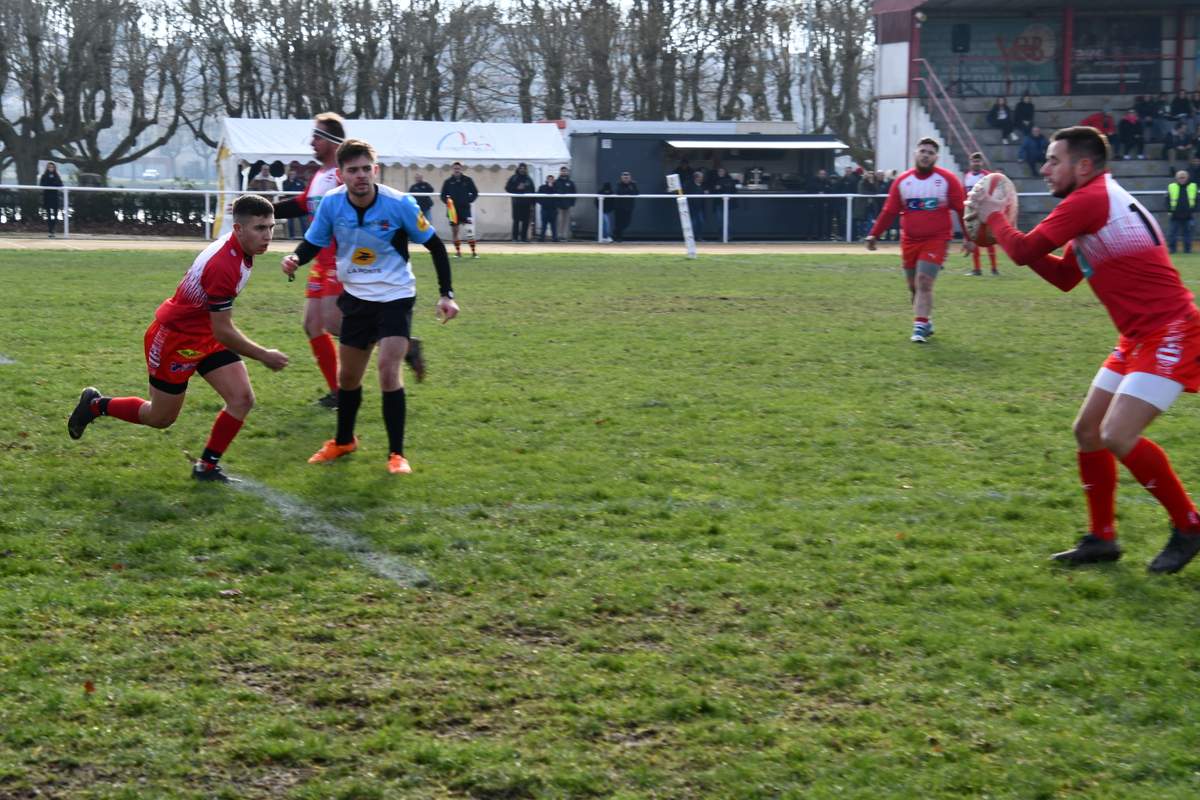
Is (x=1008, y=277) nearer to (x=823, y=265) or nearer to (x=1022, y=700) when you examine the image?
(x=823, y=265)

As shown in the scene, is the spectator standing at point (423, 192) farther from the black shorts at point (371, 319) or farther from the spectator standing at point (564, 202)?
the black shorts at point (371, 319)

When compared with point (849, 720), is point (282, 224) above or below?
above

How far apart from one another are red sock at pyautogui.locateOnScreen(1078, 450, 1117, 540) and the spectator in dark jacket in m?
31.9

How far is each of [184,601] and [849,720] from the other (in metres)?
2.47

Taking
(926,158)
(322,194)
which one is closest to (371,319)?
(322,194)

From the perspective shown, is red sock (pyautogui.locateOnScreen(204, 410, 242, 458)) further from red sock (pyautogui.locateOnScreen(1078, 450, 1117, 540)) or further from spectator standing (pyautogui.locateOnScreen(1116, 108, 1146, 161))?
spectator standing (pyautogui.locateOnScreen(1116, 108, 1146, 161))

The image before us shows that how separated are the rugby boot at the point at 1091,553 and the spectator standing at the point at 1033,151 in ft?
96.8

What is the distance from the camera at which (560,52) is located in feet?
150

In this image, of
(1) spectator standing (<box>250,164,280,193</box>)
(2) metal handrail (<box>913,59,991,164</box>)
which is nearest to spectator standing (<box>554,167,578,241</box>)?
(1) spectator standing (<box>250,164,280,193</box>)

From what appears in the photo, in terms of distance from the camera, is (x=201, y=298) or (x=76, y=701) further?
(x=201, y=298)

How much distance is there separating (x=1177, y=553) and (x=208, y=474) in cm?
447

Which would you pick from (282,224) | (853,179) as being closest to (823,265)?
(853,179)

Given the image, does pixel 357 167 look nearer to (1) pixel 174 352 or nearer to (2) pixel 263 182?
(1) pixel 174 352

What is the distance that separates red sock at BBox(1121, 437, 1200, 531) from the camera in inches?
222
